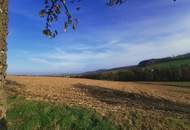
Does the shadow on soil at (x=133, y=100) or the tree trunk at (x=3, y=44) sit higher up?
the tree trunk at (x=3, y=44)

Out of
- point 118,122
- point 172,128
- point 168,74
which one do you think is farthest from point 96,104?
point 168,74

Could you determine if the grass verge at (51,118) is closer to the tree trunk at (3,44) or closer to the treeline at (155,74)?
the tree trunk at (3,44)

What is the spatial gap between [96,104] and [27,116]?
3813 mm

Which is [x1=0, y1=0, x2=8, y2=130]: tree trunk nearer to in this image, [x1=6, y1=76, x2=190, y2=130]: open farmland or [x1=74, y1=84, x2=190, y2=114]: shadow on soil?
[x1=6, y1=76, x2=190, y2=130]: open farmland

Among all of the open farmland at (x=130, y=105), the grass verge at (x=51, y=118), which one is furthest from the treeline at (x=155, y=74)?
the grass verge at (x=51, y=118)

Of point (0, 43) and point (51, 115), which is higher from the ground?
point (0, 43)

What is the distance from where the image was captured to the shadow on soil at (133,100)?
16391 millimetres

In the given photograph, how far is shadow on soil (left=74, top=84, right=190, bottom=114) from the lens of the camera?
16391 millimetres

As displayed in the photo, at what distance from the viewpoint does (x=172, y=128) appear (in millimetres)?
12828

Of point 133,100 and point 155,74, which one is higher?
point 155,74

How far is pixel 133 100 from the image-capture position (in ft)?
60.7

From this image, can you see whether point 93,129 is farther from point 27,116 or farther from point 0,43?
point 0,43

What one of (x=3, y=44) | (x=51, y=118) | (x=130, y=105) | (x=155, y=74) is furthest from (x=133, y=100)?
(x=155, y=74)

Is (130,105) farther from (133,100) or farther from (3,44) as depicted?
(3,44)
